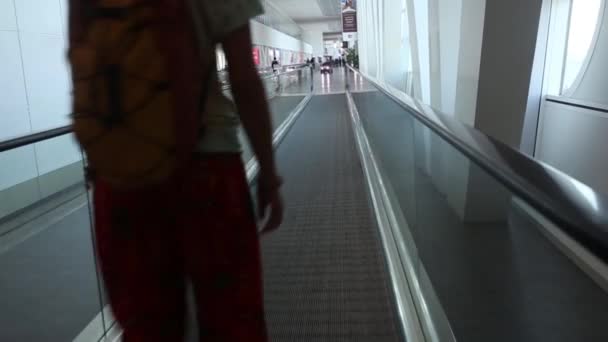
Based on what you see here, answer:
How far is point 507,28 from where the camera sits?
12.4 ft

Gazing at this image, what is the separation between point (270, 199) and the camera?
4.36 feet

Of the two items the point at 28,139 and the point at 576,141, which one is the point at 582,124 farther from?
the point at 28,139

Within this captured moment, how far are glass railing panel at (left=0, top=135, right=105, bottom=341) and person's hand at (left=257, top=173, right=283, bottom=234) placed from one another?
62.2 inches

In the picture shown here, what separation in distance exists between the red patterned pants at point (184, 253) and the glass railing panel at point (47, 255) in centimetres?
156

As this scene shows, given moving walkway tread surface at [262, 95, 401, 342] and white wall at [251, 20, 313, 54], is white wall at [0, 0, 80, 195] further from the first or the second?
white wall at [251, 20, 313, 54]

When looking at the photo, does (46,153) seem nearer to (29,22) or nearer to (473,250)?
(473,250)

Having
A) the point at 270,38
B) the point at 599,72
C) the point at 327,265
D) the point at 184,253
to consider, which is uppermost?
the point at 270,38

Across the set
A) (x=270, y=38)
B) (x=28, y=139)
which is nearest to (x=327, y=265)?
(x=28, y=139)

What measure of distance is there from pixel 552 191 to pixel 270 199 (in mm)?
687

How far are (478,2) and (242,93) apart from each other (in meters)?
3.23

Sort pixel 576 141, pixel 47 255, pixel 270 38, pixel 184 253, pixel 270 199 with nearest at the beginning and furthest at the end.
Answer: pixel 184 253
pixel 270 199
pixel 47 255
pixel 576 141
pixel 270 38

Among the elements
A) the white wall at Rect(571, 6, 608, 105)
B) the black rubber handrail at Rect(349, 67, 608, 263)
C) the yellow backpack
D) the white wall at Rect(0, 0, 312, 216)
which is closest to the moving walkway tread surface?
the black rubber handrail at Rect(349, 67, 608, 263)

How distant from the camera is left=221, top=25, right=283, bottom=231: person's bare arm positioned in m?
1.15

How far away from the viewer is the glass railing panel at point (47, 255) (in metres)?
→ 2.57
